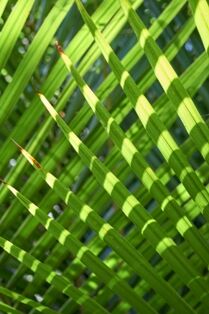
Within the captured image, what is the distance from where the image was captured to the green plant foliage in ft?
1.88

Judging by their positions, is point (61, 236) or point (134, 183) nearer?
point (61, 236)

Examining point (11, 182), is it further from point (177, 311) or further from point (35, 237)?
point (177, 311)

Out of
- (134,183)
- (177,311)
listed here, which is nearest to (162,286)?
(177,311)

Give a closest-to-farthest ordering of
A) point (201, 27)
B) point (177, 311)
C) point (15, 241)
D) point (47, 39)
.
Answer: point (201, 27) → point (177, 311) → point (47, 39) → point (15, 241)

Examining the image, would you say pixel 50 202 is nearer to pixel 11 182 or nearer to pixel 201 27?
pixel 11 182

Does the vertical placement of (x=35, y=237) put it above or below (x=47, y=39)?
below

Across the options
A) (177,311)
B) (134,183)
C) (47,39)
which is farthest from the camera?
(134,183)

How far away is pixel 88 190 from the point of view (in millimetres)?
812

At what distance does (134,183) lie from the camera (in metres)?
1.01

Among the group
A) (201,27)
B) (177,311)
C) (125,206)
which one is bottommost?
(177,311)

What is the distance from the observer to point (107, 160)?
781mm

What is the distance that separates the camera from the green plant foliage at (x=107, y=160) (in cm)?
57

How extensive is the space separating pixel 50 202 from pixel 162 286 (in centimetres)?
25

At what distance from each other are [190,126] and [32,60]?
0.89ft
